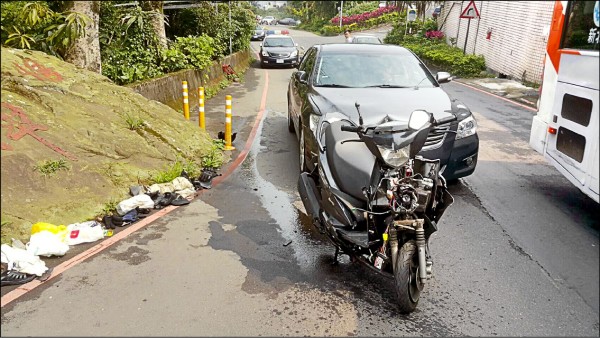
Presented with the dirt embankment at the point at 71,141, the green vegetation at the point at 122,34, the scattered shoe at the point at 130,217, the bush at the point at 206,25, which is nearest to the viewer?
the dirt embankment at the point at 71,141

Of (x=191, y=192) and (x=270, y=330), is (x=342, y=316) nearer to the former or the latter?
(x=270, y=330)

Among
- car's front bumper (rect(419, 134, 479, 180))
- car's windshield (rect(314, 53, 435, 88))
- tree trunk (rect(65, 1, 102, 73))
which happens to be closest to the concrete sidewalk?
car's windshield (rect(314, 53, 435, 88))

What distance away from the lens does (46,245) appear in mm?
4398

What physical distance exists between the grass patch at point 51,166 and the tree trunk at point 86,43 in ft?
12.5

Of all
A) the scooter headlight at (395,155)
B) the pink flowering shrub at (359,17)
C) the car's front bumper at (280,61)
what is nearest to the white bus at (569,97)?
the scooter headlight at (395,155)

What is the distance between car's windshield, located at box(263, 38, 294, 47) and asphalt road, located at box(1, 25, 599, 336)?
59.1 feet

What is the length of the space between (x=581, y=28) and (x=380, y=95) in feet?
10.1

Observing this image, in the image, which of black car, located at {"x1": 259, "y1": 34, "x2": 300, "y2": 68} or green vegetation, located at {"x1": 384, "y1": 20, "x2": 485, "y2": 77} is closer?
green vegetation, located at {"x1": 384, "y1": 20, "x2": 485, "y2": 77}

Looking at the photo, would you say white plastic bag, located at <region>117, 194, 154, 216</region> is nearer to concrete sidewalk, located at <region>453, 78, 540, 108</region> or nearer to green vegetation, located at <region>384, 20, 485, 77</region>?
green vegetation, located at <region>384, 20, 485, 77</region>

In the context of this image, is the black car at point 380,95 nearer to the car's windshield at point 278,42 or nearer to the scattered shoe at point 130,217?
the scattered shoe at point 130,217

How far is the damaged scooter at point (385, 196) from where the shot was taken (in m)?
3.47

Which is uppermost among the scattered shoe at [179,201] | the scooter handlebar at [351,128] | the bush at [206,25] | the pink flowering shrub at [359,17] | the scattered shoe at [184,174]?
the pink flowering shrub at [359,17]

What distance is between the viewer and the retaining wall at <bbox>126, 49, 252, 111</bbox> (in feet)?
33.1

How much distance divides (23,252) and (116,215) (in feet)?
3.94
